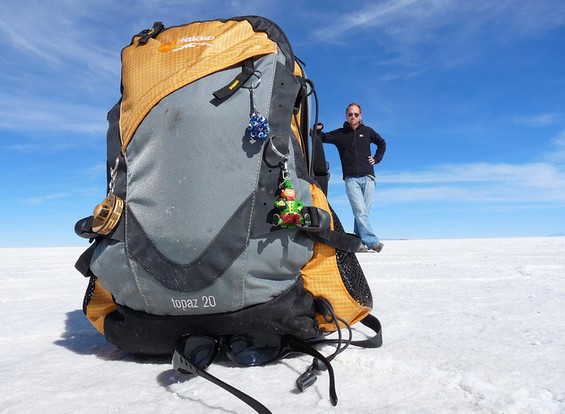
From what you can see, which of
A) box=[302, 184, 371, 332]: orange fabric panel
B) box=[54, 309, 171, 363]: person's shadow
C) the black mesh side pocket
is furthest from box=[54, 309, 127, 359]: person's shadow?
the black mesh side pocket

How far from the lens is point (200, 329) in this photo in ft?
4.42

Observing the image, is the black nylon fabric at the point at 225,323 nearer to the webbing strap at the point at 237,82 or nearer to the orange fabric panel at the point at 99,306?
the orange fabric panel at the point at 99,306

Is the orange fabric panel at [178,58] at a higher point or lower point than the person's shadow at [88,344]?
higher

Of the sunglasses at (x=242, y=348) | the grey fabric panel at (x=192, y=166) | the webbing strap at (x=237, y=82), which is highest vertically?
the webbing strap at (x=237, y=82)

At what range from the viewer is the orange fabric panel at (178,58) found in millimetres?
1473

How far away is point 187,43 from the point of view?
5.12ft

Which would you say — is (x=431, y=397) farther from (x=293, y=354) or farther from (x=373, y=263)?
(x=373, y=263)

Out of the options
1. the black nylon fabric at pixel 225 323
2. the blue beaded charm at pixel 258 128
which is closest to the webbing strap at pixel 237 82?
the blue beaded charm at pixel 258 128

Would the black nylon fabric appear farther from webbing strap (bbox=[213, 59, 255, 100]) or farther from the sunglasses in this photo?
webbing strap (bbox=[213, 59, 255, 100])

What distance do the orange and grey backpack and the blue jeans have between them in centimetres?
384

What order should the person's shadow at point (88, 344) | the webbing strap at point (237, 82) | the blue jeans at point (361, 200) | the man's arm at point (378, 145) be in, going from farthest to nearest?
1. the man's arm at point (378, 145)
2. the blue jeans at point (361, 200)
3. the person's shadow at point (88, 344)
4. the webbing strap at point (237, 82)

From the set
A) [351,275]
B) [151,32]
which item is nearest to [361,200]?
[351,275]

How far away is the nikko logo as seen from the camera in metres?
1.54

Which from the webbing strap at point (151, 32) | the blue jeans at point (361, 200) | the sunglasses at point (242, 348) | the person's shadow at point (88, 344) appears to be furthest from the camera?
the blue jeans at point (361, 200)
